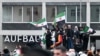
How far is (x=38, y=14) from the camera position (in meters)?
46.3

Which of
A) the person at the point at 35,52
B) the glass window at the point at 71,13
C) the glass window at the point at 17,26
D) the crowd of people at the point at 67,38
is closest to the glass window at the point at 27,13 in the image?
the glass window at the point at 17,26

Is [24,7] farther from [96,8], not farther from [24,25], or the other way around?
[96,8]

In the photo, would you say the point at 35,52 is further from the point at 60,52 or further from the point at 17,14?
the point at 17,14

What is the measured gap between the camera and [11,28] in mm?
45656

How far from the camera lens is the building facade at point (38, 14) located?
4482 centimetres

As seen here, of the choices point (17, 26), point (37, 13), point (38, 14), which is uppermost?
point (37, 13)

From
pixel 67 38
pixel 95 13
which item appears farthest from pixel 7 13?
pixel 67 38

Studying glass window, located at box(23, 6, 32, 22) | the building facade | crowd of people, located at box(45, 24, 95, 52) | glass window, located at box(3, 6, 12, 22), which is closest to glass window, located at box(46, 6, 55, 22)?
the building facade

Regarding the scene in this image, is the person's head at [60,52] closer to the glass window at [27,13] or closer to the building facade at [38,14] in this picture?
the building facade at [38,14]

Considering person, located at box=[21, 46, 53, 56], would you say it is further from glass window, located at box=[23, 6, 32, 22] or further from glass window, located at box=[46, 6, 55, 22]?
glass window, located at box=[23, 6, 32, 22]

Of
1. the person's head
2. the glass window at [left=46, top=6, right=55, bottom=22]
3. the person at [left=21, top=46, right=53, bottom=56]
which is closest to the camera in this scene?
the person at [left=21, top=46, right=53, bottom=56]

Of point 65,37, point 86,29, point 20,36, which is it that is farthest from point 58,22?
point 20,36

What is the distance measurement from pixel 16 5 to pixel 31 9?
1.60 metres

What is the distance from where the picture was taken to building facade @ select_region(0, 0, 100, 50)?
4482 centimetres
